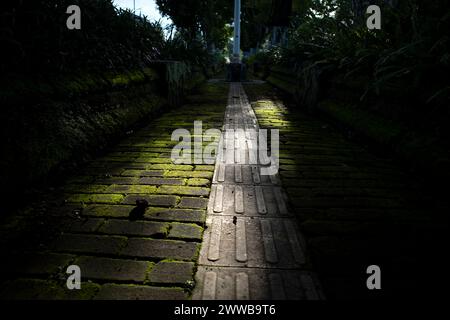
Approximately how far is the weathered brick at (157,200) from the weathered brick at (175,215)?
8cm

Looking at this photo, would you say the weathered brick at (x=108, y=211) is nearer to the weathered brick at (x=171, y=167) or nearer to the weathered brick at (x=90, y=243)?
the weathered brick at (x=90, y=243)

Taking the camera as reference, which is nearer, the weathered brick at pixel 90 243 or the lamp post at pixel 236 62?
the weathered brick at pixel 90 243

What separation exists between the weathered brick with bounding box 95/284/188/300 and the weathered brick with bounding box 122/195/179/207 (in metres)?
0.83

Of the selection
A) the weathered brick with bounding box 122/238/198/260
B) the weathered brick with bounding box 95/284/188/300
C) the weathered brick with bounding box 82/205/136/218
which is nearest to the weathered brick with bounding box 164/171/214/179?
the weathered brick with bounding box 82/205/136/218

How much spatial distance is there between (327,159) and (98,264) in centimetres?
258

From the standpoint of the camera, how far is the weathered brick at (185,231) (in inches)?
67.2

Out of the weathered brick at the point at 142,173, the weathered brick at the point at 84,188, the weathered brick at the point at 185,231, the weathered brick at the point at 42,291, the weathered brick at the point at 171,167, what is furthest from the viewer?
the weathered brick at the point at 171,167

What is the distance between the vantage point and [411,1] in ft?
13.1

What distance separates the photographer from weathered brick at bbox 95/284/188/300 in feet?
4.08

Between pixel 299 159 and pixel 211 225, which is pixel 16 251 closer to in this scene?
pixel 211 225


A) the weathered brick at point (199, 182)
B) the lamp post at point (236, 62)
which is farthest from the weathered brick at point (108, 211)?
the lamp post at point (236, 62)

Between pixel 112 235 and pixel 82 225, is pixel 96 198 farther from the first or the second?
pixel 112 235

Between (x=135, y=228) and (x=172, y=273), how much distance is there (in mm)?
518
